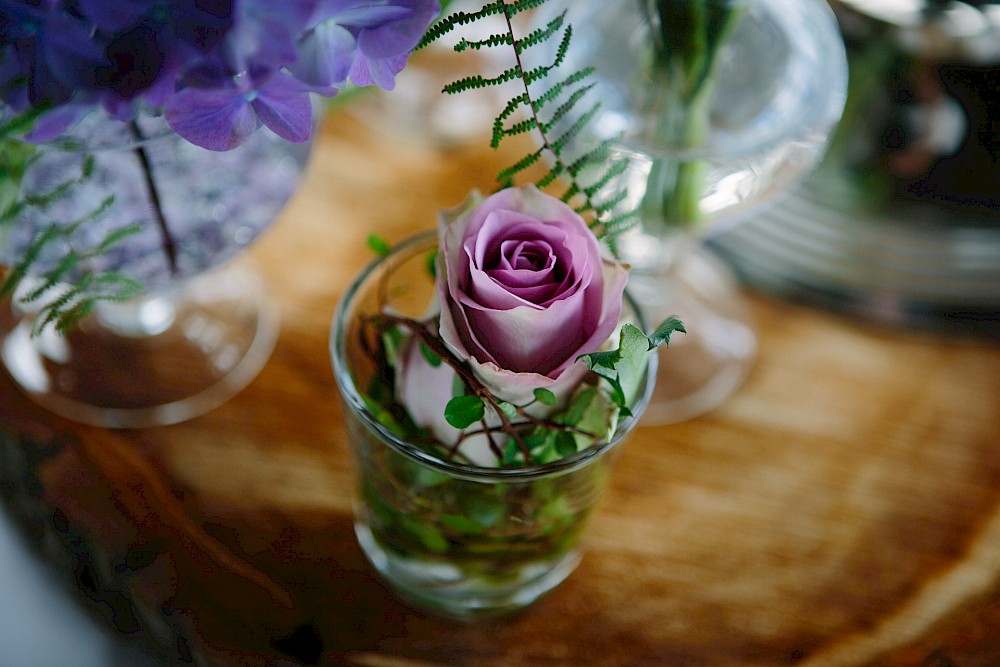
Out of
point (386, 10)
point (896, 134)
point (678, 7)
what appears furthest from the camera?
point (896, 134)

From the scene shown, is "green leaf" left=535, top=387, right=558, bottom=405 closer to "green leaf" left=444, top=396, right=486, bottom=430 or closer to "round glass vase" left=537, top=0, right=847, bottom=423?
"green leaf" left=444, top=396, right=486, bottom=430

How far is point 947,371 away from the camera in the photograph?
0.50 m

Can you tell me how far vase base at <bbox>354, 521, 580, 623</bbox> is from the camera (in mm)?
378

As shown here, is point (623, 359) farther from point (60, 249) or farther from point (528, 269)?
point (60, 249)

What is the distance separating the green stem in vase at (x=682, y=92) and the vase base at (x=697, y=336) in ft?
0.22

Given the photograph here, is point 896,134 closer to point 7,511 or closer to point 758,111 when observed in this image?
point 758,111

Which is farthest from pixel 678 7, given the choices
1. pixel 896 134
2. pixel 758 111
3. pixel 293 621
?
pixel 293 621

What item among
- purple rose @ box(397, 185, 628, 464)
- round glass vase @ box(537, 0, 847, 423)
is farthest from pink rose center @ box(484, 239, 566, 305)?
round glass vase @ box(537, 0, 847, 423)

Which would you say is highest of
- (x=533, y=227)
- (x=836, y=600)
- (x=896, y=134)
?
(x=533, y=227)

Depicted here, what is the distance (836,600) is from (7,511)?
38 cm

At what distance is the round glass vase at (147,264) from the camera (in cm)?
38

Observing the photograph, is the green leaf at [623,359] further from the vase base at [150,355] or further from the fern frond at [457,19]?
the vase base at [150,355]

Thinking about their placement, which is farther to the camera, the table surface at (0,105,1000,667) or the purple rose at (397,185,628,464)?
the table surface at (0,105,1000,667)

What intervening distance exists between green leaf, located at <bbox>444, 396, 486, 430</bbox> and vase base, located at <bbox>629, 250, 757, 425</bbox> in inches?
7.9
